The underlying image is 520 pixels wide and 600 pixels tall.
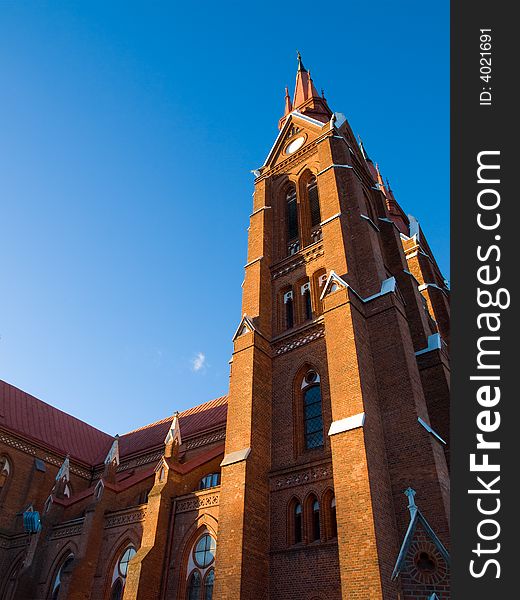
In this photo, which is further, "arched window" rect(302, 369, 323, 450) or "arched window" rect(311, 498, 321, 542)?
"arched window" rect(302, 369, 323, 450)

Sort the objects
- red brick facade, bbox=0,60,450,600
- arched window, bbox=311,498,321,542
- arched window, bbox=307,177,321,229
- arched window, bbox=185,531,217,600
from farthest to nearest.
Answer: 1. arched window, bbox=307,177,321,229
2. arched window, bbox=185,531,217,600
3. arched window, bbox=311,498,321,542
4. red brick facade, bbox=0,60,450,600

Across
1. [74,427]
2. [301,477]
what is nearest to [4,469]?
[74,427]

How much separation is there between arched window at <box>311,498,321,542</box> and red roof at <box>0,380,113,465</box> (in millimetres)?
18784

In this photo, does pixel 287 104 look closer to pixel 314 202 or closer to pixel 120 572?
pixel 314 202

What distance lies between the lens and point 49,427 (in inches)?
1118

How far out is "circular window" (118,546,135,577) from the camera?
56.2 ft

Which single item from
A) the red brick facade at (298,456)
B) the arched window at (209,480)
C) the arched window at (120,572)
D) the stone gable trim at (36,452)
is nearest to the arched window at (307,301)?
the red brick facade at (298,456)

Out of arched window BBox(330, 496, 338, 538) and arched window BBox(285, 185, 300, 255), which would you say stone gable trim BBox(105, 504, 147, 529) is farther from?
arched window BBox(285, 185, 300, 255)

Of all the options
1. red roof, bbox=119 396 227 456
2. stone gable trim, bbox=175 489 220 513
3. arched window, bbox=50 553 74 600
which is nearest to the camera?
stone gable trim, bbox=175 489 220 513

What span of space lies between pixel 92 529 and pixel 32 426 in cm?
1120

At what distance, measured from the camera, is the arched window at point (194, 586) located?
14359mm

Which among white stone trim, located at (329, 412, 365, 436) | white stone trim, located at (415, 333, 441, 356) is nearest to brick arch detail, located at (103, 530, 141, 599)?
white stone trim, located at (329, 412, 365, 436)

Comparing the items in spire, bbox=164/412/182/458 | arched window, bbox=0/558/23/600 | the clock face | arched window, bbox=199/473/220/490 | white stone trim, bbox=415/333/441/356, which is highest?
the clock face

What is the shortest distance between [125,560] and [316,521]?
29.1 ft
